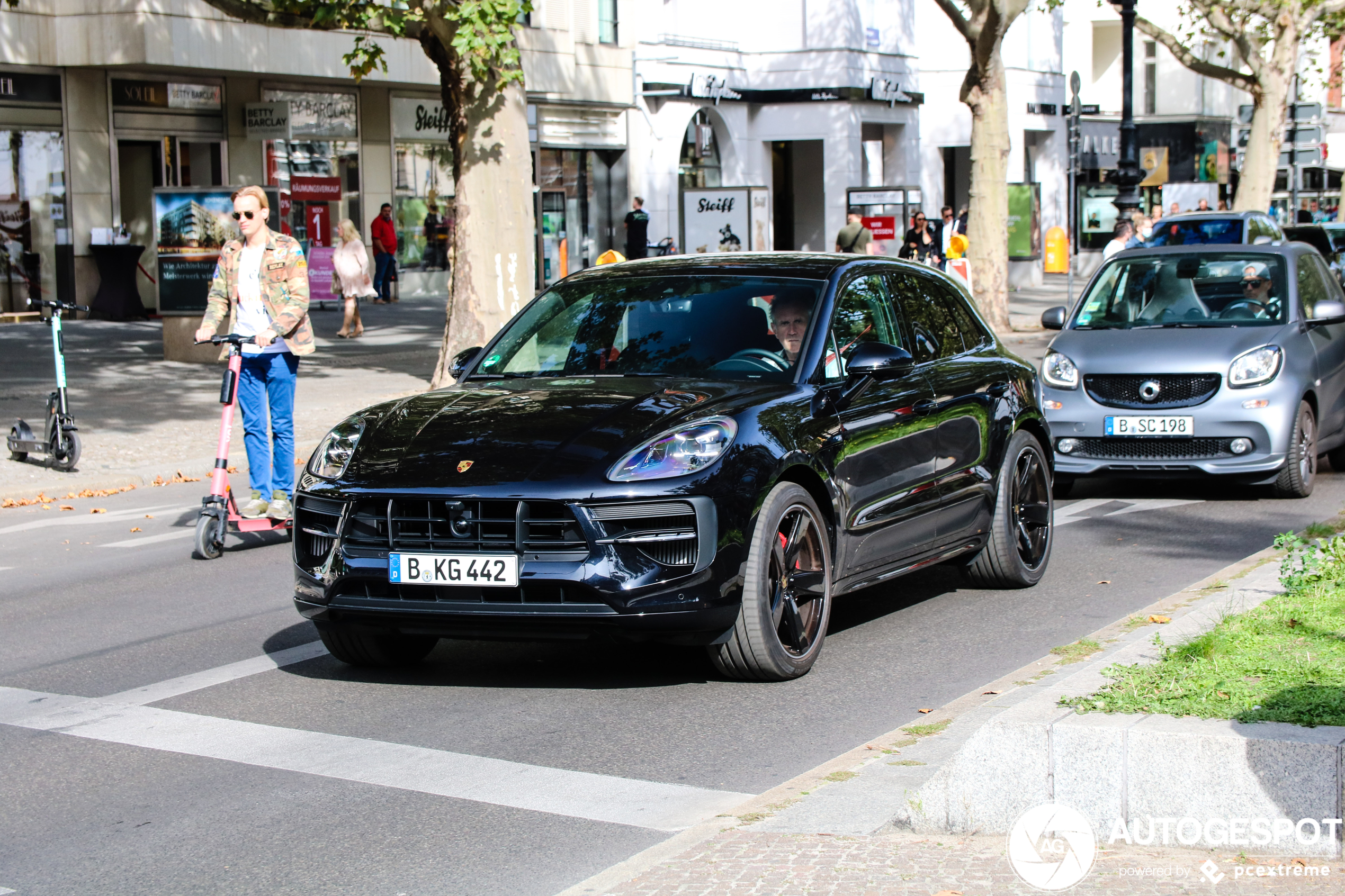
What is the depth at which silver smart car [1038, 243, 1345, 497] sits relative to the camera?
11.3m

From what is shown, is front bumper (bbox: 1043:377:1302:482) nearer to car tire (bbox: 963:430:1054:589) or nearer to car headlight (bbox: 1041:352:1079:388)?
car headlight (bbox: 1041:352:1079:388)

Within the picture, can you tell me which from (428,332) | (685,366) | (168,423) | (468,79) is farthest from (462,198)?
(685,366)

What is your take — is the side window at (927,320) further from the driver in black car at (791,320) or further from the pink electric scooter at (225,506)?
the pink electric scooter at (225,506)

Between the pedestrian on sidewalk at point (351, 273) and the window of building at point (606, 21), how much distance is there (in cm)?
1240

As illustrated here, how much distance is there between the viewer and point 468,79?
1841 cm

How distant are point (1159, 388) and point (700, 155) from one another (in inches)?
1228

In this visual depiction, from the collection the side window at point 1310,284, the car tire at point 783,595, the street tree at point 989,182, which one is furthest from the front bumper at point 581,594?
the street tree at point 989,182

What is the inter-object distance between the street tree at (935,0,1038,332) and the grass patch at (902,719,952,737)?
76.1 feet

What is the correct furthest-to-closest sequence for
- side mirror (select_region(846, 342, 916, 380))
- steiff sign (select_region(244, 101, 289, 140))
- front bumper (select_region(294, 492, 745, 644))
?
steiff sign (select_region(244, 101, 289, 140)), side mirror (select_region(846, 342, 916, 380)), front bumper (select_region(294, 492, 745, 644))

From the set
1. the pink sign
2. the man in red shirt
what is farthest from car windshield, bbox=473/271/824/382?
the man in red shirt

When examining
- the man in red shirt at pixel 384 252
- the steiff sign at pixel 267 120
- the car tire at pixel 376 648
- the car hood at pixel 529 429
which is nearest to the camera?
the car hood at pixel 529 429

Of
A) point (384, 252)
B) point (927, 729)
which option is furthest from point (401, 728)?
point (384, 252)

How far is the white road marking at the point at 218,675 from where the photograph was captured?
22.0 ft

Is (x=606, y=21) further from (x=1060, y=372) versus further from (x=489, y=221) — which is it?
(x=1060, y=372)
